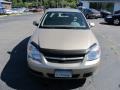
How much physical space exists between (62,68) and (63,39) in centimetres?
90

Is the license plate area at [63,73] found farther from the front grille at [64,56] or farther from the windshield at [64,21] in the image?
the windshield at [64,21]

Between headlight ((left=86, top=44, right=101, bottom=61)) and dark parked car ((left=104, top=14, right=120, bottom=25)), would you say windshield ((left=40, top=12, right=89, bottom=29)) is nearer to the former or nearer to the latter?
headlight ((left=86, top=44, right=101, bottom=61))

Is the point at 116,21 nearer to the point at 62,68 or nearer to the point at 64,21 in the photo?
the point at 64,21

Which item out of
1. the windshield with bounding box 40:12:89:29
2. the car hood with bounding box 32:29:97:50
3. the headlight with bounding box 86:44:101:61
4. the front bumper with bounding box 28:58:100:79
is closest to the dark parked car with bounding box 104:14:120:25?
the windshield with bounding box 40:12:89:29

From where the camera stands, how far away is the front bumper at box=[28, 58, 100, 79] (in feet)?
17.6

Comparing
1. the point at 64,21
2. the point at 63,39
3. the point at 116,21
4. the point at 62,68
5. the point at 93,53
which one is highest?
the point at 64,21

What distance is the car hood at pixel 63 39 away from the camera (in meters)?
5.60

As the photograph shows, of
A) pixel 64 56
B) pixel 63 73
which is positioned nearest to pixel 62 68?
pixel 63 73

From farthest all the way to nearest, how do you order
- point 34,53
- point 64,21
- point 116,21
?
1. point 116,21
2. point 64,21
3. point 34,53

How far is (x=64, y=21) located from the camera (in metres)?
7.59

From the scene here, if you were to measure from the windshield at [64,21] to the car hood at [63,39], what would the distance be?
0.43 metres

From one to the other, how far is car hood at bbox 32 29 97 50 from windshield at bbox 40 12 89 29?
43cm

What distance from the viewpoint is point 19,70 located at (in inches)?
273

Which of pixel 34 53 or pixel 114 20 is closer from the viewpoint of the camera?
pixel 34 53
